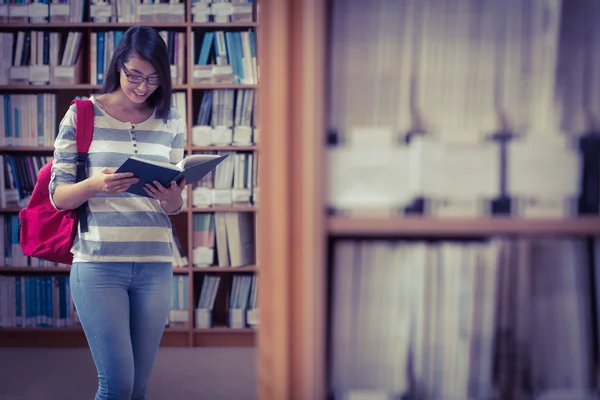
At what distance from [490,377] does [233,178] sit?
2.43 metres

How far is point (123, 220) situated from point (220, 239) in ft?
5.81

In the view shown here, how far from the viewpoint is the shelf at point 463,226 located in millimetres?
723

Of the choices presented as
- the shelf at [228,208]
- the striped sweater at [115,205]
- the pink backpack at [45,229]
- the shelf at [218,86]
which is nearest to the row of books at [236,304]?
the shelf at [228,208]

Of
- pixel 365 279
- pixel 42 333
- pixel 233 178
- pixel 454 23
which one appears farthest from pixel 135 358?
pixel 42 333

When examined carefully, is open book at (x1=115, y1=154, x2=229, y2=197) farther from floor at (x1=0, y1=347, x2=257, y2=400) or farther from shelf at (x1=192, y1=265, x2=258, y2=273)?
shelf at (x1=192, y1=265, x2=258, y2=273)

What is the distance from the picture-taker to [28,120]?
3.04 metres

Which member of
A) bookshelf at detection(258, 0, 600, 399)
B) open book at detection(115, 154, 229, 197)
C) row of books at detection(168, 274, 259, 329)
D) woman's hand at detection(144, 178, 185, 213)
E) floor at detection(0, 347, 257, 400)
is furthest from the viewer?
row of books at detection(168, 274, 259, 329)

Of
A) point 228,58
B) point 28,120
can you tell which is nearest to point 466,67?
point 228,58

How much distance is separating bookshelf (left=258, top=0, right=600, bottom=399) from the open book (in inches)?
24.3

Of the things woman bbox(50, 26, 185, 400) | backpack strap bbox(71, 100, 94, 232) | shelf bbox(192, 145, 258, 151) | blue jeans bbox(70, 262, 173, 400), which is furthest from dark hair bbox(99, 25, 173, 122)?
shelf bbox(192, 145, 258, 151)

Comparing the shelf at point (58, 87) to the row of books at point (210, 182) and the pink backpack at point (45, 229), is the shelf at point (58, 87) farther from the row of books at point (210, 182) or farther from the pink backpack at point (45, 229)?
the pink backpack at point (45, 229)

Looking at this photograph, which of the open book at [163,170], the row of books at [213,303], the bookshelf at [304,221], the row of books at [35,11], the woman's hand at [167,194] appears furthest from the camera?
the row of books at [213,303]

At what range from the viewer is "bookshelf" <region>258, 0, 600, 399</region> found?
71 cm

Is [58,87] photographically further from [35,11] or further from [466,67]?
[466,67]
